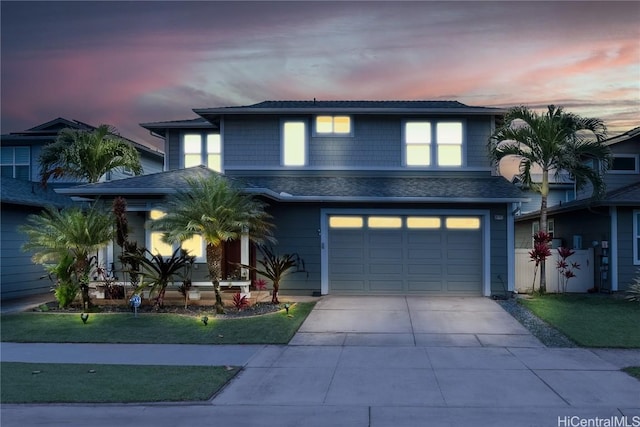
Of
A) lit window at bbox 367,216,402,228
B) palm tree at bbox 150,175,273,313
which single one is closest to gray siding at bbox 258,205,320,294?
lit window at bbox 367,216,402,228

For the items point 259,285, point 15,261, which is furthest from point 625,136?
point 15,261

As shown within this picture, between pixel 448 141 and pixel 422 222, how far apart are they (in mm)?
3383

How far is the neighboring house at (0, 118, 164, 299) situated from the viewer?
55.4 ft

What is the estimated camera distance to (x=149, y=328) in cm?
1243

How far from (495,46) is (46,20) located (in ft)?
45.7

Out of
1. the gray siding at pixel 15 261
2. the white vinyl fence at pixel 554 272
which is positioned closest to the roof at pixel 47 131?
the gray siding at pixel 15 261

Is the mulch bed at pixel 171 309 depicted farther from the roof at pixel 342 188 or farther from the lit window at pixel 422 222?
the lit window at pixel 422 222

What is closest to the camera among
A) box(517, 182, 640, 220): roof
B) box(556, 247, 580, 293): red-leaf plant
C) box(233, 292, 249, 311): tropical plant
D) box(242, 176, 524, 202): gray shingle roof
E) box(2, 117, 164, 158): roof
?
box(233, 292, 249, 311): tropical plant

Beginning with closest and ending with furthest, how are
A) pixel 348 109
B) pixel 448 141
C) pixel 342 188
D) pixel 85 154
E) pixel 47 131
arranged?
pixel 342 188 → pixel 348 109 → pixel 448 141 → pixel 85 154 → pixel 47 131

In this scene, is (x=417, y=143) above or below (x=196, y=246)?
above

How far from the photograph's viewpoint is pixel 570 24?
16.8m

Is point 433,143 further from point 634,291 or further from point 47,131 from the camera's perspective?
point 47,131

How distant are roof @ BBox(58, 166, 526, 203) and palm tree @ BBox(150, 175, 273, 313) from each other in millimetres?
806

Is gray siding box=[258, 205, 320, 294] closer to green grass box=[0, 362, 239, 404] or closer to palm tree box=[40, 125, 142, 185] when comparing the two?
palm tree box=[40, 125, 142, 185]
